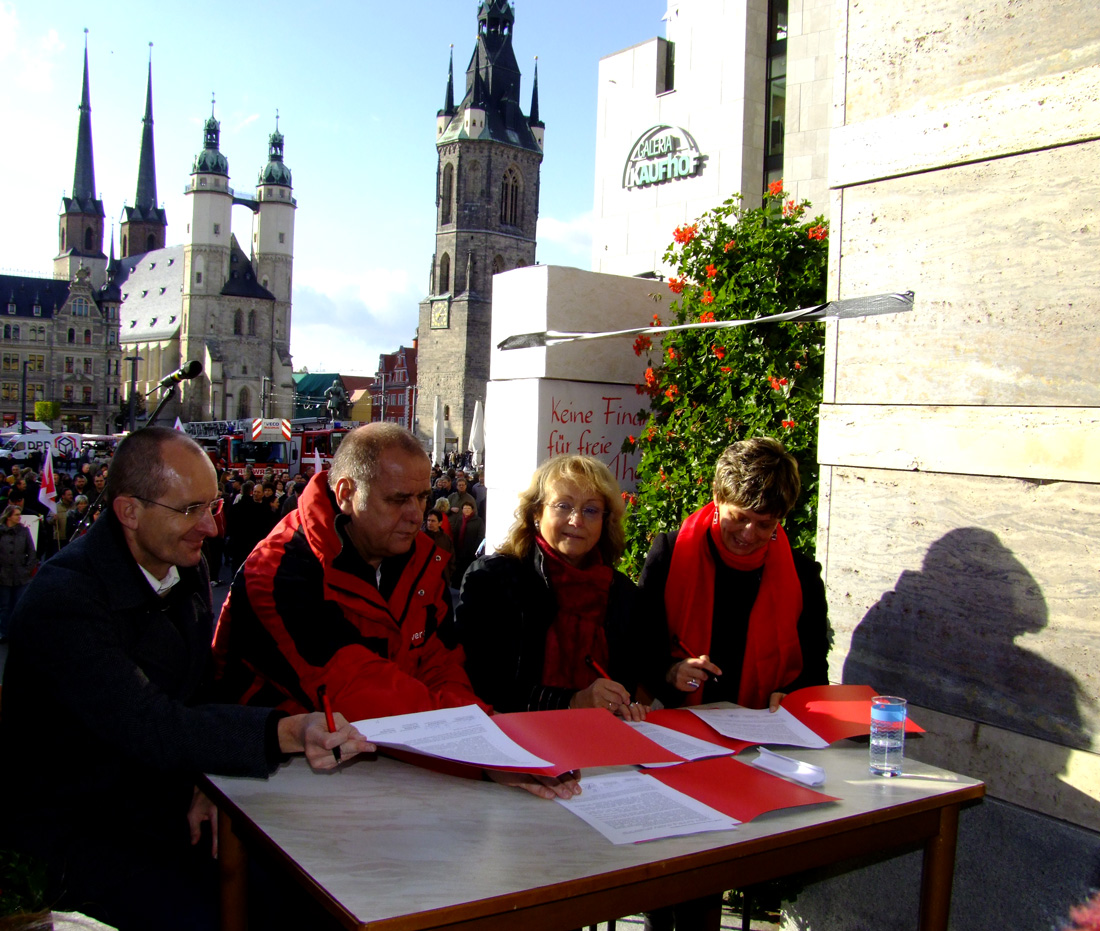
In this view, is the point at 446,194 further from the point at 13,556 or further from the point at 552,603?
the point at 552,603

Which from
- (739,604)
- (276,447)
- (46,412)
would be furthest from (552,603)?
(46,412)

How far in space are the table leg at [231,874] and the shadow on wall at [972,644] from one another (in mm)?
2229

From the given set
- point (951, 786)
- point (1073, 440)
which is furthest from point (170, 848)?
point (1073, 440)

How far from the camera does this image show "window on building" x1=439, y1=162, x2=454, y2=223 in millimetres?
70875

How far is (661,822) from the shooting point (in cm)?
195

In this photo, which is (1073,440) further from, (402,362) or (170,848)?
(402,362)

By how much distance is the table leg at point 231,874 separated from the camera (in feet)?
6.74

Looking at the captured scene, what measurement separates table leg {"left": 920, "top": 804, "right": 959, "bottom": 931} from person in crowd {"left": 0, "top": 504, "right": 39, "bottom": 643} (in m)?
9.50

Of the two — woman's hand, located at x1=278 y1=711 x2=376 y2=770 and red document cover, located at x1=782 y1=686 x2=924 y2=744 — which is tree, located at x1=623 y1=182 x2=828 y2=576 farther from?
woman's hand, located at x1=278 y1=711 x2=376 y2=770

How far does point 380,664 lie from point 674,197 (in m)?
14.5

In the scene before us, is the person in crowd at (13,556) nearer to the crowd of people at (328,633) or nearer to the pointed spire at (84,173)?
the crowd of people at (328,633)

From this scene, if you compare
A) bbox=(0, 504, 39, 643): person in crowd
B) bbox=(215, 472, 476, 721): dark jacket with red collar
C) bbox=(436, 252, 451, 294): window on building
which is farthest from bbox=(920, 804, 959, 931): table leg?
bbox=(436, 252, 451, 294): window on building

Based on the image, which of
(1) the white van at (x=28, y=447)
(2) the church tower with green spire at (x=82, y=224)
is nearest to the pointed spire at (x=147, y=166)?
(2) the church tower with green spire at (x=82, y=224)

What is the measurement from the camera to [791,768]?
233 centimetres
